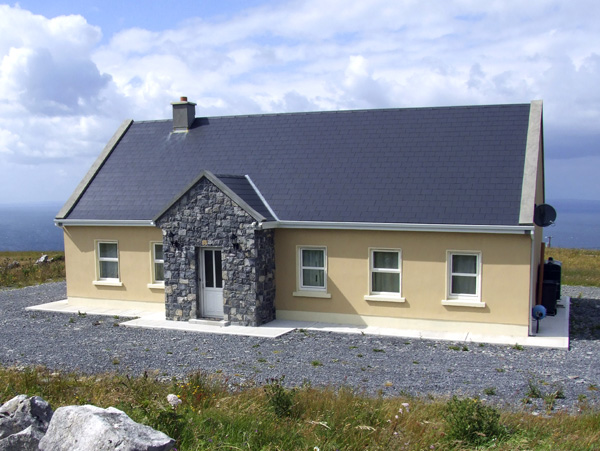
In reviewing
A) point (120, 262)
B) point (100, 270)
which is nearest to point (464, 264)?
point (120, 262)

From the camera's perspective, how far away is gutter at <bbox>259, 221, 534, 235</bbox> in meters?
14.5

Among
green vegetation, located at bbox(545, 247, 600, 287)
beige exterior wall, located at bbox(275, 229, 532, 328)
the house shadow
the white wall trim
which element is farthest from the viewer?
green vegetation, located at bbox(545, 247, 600, 287)

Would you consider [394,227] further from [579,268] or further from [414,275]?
[579,268]

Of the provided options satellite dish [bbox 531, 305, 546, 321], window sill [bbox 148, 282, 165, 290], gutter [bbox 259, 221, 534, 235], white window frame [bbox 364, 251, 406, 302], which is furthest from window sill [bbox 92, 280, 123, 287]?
satellite dish [bbox 531, 305, 546, 321]

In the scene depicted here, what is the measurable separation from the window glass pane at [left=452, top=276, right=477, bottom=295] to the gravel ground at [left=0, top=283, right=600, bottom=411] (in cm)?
161

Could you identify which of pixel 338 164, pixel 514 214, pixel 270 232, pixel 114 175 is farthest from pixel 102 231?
pixel 514 214

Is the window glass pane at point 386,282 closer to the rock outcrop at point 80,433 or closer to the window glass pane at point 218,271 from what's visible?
the window glass pane at point 218,271

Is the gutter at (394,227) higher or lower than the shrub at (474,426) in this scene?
higher

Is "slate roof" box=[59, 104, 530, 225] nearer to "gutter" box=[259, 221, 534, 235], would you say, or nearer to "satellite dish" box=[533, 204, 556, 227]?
"gutter" box=[259, 221, 534, 235]

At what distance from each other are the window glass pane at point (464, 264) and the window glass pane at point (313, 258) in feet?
12.1

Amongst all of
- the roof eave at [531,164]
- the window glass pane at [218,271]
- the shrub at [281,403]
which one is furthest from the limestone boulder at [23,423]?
the roof eave at [531,164]

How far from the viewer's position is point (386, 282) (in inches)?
637

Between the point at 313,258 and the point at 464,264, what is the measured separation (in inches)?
167

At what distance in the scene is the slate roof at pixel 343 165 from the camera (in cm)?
1585
